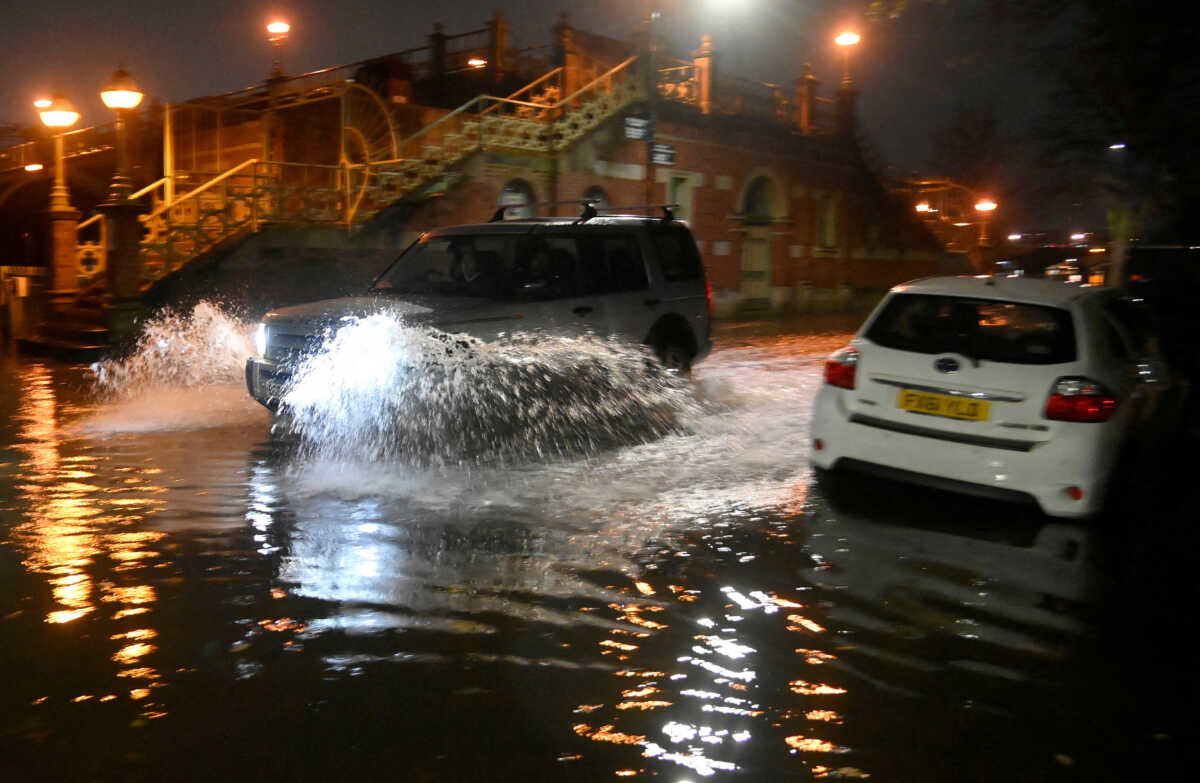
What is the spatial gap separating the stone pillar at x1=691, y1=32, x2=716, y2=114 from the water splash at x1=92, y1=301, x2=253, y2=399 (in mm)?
16933

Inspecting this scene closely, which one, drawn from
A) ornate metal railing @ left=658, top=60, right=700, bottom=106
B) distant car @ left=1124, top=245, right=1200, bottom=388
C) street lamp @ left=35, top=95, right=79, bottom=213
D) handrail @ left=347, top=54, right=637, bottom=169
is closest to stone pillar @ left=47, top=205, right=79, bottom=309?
street lamp @ left=35, top=95, right=79, bottom=213

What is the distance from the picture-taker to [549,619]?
16.0 feet

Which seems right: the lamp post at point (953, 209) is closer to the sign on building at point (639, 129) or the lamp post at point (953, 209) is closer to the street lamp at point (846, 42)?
the street lamp at point (846, 42)

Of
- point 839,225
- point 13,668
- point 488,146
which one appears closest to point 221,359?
point 488,146

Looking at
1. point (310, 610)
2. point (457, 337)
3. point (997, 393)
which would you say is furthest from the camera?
point (457, 337)

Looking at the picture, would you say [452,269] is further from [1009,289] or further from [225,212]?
[225,212]

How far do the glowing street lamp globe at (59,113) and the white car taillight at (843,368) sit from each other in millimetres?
16630

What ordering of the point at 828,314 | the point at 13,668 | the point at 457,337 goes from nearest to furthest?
the point at 13,668 < the point at 457,337 < the point at 828,314

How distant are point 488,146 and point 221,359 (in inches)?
393

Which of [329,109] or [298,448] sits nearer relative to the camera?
[298,448]

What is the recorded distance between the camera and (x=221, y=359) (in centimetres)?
1509

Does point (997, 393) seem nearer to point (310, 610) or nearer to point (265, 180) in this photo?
point (310, 610)

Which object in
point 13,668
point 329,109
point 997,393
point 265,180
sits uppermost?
point 329,109

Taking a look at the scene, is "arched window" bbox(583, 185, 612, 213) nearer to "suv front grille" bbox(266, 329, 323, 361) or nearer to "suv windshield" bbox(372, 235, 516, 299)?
"suv windshield" bbox(372, 235, 516, 299)
